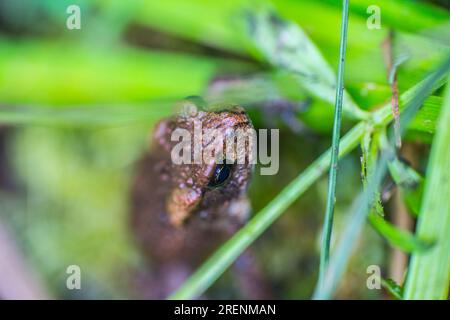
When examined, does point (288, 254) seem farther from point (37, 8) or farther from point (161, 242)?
point (37, 8)

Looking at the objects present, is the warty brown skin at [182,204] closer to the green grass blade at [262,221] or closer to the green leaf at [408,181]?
the green grass blade at [262,221]

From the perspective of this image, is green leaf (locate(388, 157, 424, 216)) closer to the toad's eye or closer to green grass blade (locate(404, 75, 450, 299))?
green grass blade (locate(404, 75, 450, 299))

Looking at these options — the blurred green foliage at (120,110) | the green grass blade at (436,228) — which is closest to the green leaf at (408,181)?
the green grass blade at (436,228)

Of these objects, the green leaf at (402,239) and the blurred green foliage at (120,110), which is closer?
the green leaf at (402,239)

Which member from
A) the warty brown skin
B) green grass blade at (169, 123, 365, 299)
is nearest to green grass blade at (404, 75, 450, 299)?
green grass blade at (169, 123, 365, 299)
